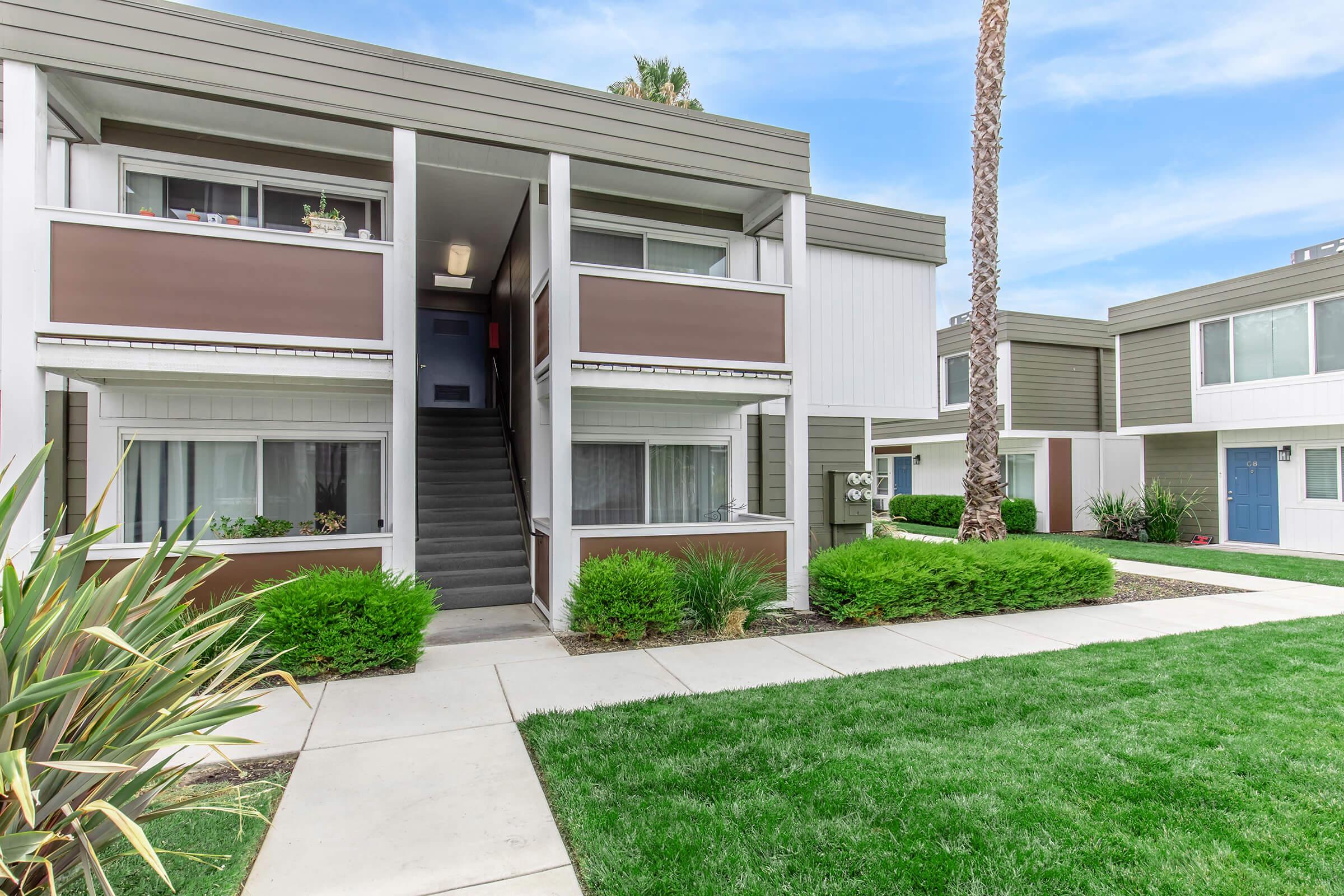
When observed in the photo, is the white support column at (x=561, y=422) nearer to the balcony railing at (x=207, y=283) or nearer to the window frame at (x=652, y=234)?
the window frame at (x=652, y=234)

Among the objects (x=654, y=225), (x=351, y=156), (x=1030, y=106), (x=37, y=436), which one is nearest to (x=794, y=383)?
(x=654, y=225)

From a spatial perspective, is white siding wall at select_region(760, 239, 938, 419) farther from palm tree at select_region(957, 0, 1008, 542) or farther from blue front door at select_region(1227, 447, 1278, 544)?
blue front door at select_region(1227, 447, 1278, 544)

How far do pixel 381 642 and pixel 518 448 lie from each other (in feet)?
14.1

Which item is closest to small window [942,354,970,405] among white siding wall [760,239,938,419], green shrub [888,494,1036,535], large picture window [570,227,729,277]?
green shrub [888,494,1036,535]

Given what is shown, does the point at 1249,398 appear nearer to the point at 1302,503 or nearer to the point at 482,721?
the point at 1302,503

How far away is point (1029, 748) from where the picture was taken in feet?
12.6

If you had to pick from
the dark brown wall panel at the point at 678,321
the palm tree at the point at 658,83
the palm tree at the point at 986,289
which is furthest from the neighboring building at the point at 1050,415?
the dark brown wall panel at the point at 678,321

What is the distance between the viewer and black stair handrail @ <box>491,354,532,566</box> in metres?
8.50

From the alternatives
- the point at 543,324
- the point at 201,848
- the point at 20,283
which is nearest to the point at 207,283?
the point at 20,283

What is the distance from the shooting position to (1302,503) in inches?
505

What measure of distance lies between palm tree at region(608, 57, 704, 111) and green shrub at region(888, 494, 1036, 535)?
13.1 m

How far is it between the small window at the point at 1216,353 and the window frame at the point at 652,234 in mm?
11767

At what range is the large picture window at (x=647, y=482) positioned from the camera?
8.45 m

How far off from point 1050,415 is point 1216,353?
3876mm
